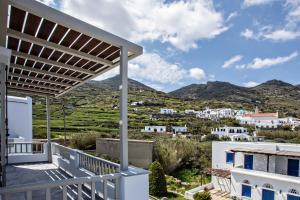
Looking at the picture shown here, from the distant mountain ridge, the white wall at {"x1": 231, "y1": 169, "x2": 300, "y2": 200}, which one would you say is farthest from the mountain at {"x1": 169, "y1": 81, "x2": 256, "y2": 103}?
the white wall at {"x1": 231, "y1": 169, "x2": 300, "y2": 200}

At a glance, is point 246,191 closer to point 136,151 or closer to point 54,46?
point 136,151

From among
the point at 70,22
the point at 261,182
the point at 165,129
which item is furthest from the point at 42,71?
the point at 165,129

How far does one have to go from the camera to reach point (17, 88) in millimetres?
8039

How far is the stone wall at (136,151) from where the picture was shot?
740 inches

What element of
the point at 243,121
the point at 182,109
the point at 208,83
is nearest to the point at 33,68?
the point at 243,121

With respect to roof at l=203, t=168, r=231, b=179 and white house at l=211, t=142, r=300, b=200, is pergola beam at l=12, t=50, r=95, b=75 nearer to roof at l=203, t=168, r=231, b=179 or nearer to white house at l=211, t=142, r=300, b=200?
white house at l=211, t=142, r=300, b=200

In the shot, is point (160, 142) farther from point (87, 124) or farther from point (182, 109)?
point (182, 109)

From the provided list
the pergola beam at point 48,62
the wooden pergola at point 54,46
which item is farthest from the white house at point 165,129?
the wooden pergola at point 54,46

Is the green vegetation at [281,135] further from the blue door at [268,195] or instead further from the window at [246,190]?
the blue door at [268,195]

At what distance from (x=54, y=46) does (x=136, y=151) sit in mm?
15704

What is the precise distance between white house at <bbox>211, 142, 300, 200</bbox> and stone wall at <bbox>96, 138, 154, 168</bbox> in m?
4.66

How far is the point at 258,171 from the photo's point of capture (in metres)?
16.2

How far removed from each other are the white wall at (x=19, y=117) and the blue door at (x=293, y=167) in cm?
1460

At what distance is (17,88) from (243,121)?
195 ft
